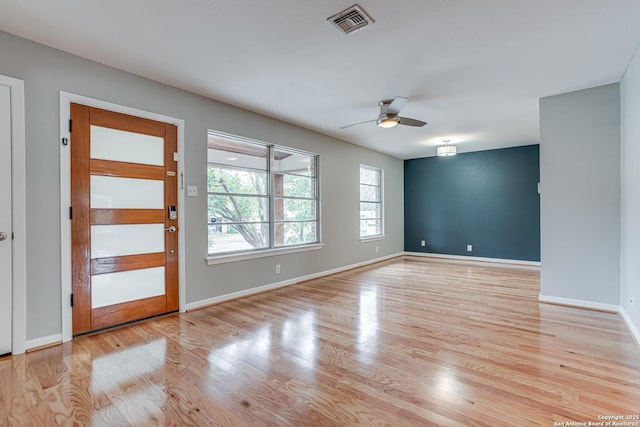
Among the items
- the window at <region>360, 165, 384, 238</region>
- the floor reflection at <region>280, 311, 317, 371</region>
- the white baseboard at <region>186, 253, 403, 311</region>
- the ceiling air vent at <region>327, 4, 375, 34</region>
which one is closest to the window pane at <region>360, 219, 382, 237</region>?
the window at <region>360, 165, 384, 238</region>

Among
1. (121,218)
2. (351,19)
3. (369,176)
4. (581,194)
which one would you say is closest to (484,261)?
(369,176)

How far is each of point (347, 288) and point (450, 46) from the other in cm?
332

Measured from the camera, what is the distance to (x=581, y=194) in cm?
357

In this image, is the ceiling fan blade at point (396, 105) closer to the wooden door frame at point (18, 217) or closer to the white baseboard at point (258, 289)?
the white baseboard at point (258, 289)

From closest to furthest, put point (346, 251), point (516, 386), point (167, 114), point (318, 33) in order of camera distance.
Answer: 1. point (516, 386)
2. point (318, 33)
3. point (167, 114)
4. point (346, 251)

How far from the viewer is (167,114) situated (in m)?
3.44

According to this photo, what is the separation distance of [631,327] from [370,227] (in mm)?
4638

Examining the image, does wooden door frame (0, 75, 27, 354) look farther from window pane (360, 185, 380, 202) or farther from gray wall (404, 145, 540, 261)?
gray wall (404, 145, 540, 261)

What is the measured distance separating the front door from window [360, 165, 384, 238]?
414cm

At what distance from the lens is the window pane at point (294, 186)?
4.86 metres

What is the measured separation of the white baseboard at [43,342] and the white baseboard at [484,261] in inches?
271

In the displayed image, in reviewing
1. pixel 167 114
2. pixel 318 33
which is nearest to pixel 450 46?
pixel 318 33

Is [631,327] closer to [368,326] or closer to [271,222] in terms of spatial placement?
[368,326]

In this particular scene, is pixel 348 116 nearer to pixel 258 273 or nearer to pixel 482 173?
pixel 258 273
